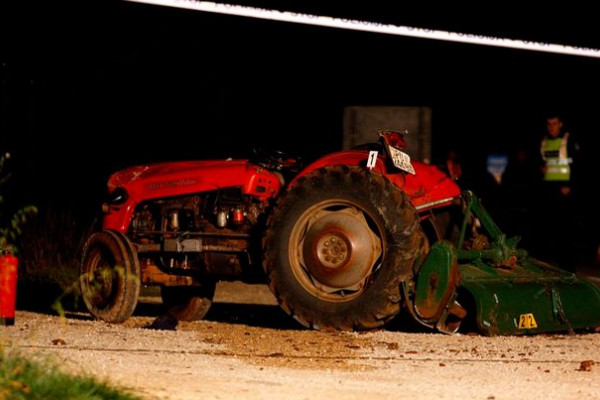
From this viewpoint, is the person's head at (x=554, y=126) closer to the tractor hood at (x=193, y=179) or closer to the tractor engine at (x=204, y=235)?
the tractor hood at (x=193, y=179)

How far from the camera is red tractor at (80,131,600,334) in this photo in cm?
1049

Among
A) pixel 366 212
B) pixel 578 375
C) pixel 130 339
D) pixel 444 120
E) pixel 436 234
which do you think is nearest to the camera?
pixel 578 375

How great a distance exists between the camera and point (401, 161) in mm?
10820

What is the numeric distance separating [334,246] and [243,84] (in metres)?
16.0

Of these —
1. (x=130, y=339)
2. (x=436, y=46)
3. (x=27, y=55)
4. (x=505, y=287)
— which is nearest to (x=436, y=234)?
(x=505, y=287)

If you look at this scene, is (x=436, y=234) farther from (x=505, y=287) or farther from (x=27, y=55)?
(x=27, y=55)

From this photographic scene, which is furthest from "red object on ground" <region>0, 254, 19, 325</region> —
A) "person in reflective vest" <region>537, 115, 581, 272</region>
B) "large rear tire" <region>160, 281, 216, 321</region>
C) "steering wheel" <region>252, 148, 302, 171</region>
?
"person in reflective vest" <region>537, 115, 581, 272</region>

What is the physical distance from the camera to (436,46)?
25734 millimetres

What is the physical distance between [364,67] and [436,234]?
50.5ft

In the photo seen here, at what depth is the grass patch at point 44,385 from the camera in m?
6.65

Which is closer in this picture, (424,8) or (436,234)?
(436,234)

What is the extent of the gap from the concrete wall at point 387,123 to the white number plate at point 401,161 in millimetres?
7707

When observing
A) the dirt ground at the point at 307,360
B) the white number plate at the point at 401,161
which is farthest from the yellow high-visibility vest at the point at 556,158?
the white number plate at the point at 401,161

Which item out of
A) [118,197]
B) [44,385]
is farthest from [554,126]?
[44,385]
